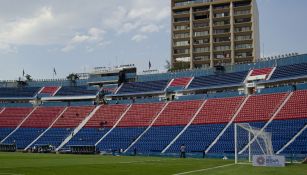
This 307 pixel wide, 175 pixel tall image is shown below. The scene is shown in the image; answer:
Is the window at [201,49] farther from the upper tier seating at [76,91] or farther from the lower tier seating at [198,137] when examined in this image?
the lower tier seating at [198,137]

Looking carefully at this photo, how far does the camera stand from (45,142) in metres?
87.2

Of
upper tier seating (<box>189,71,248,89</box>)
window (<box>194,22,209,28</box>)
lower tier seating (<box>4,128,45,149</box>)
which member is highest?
window (<box>194,22,209,28</box>)

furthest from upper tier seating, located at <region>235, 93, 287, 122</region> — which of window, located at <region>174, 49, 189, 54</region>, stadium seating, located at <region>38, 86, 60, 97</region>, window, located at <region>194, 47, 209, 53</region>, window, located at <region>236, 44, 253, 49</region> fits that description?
window, located at <region>174, 49, 189, 54</region>

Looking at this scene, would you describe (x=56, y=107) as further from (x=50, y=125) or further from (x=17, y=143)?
(x=17, y=143)

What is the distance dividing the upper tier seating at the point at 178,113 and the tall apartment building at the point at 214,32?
4702 centimetres

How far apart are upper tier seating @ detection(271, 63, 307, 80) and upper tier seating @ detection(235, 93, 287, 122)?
5.03 metres

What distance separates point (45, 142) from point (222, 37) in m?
70.9

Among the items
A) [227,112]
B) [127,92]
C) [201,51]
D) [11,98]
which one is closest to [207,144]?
[227,112]

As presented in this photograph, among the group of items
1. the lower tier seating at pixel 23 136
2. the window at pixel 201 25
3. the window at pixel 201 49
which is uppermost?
the window at pixel 201 25

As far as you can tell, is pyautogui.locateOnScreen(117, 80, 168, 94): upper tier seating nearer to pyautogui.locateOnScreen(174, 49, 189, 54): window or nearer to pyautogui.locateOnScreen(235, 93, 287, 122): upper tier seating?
pyautogui.locateOnScreen(235, 93, 287, 122): upper tier seating

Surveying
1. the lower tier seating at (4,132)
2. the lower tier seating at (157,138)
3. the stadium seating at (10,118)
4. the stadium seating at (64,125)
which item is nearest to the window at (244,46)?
the stadium seating at (64,125)

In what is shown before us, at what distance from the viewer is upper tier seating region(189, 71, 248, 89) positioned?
85.9 m

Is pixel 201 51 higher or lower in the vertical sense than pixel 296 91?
higher

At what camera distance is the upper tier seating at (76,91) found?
106 meters
